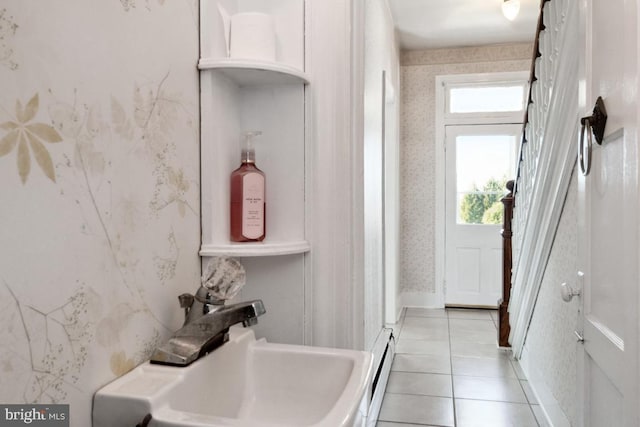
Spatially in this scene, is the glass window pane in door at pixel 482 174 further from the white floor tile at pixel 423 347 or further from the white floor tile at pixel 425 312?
the white floor tile at pixel 423 347

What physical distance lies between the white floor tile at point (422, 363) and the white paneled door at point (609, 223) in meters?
1.89

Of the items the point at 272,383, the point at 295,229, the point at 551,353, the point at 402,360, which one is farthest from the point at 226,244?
the point at 402,360

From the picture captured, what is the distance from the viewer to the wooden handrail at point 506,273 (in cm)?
347

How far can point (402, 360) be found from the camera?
3.39m

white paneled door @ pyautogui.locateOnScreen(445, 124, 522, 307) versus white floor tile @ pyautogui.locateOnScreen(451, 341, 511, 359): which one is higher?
white paneled door @ pyautogui.locateOnScreen(445, 124, 522, 307)

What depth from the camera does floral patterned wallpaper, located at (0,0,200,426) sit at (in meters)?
0.68

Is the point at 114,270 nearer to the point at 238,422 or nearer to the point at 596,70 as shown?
the point at 238,422

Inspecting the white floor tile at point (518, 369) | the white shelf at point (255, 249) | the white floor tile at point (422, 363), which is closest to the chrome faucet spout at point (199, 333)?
the white shelf at point (255, 249)

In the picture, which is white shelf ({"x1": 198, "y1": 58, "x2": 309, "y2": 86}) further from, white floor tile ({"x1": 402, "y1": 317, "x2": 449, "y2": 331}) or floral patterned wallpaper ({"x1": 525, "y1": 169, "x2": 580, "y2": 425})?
white floor tile ({"x1": 402, "y1": 317, "x2": 449, "y2": 331})

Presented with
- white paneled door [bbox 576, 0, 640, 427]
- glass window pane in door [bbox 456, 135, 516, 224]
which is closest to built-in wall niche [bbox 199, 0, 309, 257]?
white paneled door [bbox 576, 0, 640, 427]

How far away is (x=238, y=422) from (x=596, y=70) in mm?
1187

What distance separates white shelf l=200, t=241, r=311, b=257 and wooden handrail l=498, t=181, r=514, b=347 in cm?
253

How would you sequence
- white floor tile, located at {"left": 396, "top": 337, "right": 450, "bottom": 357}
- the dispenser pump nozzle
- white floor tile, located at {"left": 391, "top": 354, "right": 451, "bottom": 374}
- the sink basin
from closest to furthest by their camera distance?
the sink basin
the dispenser pump nozzle
white floor tile, located at {"left": 391, "top": 354, "right": 451, "bottom": 374}
white floor tile, located at {"left": 396, "top": 337, "right": 450, "bottom": 357}

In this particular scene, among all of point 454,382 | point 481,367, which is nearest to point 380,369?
point 454,382
